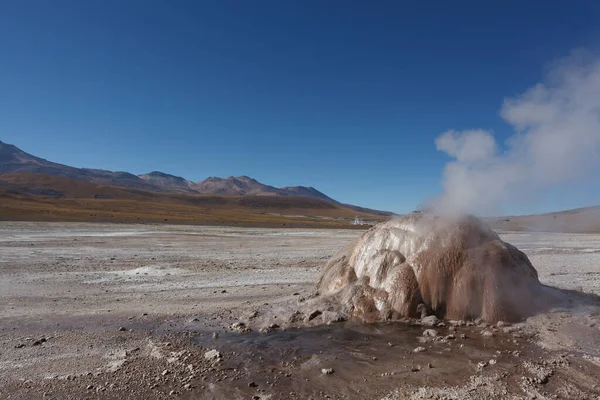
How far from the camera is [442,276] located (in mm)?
10078

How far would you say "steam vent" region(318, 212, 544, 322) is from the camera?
9.83 metres

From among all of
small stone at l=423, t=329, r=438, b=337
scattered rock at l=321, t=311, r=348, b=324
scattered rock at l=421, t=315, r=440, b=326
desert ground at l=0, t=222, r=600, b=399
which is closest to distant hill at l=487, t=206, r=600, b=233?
desert ground at l=0, t=222, r=600, b=399

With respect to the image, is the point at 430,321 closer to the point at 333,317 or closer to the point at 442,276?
the point at 442,276

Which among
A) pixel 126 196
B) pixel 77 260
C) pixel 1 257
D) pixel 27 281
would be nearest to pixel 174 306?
pixel 27 281

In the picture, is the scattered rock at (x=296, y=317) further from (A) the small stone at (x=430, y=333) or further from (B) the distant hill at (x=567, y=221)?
(B) the distant hill at (x=567, y=221)

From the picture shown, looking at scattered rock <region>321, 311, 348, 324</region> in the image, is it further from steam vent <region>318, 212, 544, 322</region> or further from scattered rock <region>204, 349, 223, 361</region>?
scattered rock <region>204, 349, 223, 361</region>

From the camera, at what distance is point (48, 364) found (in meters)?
7.81

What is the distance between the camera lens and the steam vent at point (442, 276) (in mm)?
9828

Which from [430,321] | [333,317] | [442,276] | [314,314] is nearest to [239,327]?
[314,314]

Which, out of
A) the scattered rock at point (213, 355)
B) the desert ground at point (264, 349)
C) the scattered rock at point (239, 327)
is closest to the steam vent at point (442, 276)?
the desert ground at point (264, 349)

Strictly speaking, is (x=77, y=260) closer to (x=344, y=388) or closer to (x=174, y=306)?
(x=174, y=306)

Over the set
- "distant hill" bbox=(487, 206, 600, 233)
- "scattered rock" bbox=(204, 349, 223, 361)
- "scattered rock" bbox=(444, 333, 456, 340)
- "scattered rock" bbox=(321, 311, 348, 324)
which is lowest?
"scattered rock" bbox=(204, 349, 223, 361)

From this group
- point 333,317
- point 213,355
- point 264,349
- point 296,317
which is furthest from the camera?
point 296,317

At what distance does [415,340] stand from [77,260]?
21.4 metres
